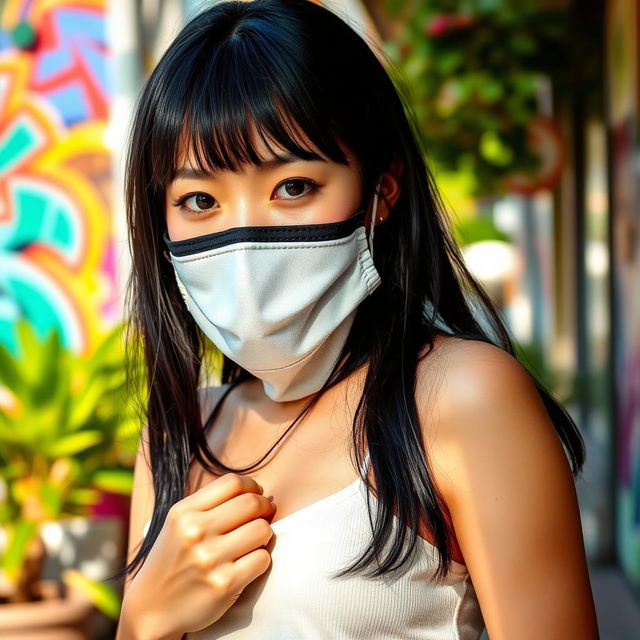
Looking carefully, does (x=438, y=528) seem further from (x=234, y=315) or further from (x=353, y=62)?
(x=353, y=62)

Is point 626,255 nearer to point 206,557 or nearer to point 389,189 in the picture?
point 389,189

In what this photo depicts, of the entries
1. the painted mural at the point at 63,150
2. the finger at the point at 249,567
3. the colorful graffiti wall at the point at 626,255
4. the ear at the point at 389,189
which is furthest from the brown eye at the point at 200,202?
the painted mural at the point at 63,150

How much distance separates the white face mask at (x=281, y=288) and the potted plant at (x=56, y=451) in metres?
2.50

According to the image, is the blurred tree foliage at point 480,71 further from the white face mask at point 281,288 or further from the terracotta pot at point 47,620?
the white face mask at point 281,288

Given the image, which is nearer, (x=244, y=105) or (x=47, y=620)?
(x=244, y=105)

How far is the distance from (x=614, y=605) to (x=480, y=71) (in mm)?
2559

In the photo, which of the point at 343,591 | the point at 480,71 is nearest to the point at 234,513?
the point at 343,591

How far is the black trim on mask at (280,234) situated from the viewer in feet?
4.57

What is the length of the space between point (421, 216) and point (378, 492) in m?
0.46

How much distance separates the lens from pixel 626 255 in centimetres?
479

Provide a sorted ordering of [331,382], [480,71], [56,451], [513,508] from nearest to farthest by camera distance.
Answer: [513,508]
[331,382]
[56,451]
[480,71]

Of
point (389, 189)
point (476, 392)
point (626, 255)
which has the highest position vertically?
point (389, 189)

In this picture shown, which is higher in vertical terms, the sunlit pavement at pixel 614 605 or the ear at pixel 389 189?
the ear at pixel 389 189

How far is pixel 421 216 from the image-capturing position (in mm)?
1564
